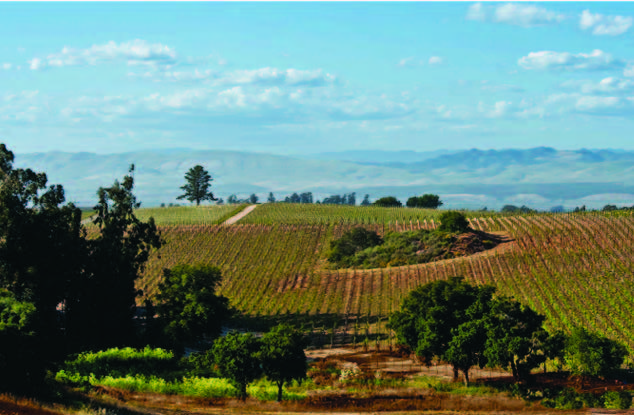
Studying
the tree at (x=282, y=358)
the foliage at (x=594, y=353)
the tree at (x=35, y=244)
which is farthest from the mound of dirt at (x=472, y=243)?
the tree at (x=282, y=358)

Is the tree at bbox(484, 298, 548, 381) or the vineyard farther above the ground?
the vineyard

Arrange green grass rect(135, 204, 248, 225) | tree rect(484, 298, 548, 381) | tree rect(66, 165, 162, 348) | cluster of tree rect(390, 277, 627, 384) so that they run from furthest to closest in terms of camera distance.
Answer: green grass rect(135, 204, 248, 225) → tree rect(66, 165, 162, 348) → cluster of tree rect(390, 277, 627, 384) → tree rect(484, 298, 548, 381)

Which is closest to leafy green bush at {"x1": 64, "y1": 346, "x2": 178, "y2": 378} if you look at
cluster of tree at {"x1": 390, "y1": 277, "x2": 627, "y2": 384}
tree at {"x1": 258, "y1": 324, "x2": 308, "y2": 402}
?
tree at {"x1": 258, "y1": 324, "x2": 308, "y2": 402}

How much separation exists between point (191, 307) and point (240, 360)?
17.1 meters

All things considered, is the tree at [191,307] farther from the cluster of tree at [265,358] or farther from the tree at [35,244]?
the cluster of tree at [265,358]

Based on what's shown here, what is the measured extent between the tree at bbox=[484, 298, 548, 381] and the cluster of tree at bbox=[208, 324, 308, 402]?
12330 millimetres

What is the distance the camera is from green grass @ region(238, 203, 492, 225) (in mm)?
137125

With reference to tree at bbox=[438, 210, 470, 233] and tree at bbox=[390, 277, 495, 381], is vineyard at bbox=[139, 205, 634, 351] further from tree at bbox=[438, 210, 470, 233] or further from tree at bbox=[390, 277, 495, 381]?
tree at bbox=[390, 277, 495, 381]

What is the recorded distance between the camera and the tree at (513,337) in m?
47.6

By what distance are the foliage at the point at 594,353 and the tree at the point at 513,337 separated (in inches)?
82.7

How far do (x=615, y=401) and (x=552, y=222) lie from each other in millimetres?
72544

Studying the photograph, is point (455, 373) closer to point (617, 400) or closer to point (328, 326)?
point (617, 400)

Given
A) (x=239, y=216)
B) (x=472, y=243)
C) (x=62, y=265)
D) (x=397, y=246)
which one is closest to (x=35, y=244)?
(x=62, y=265)

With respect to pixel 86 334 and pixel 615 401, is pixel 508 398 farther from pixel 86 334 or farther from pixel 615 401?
pixel 86 334
